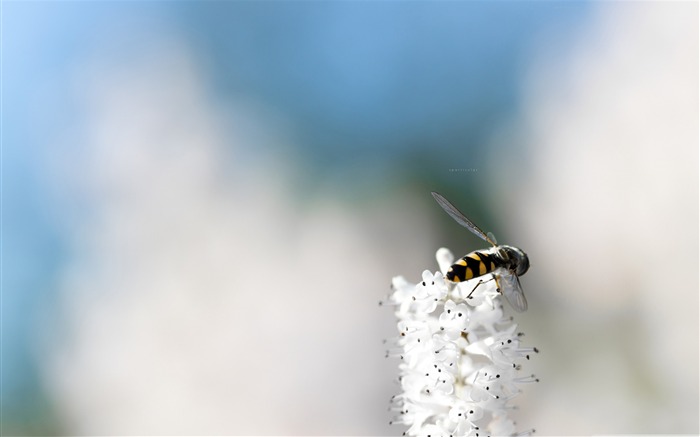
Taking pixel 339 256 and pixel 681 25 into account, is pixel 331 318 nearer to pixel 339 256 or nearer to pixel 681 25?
pixel 339 256

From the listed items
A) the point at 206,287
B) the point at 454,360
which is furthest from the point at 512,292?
the point at 206,287

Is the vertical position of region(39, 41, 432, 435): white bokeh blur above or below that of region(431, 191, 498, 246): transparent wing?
above

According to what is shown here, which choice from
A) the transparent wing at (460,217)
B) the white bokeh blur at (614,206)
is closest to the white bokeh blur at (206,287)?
the white bokeh blur at (614,206)

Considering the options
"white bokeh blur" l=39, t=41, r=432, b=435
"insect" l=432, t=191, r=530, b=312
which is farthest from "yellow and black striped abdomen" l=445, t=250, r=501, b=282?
"white bokeh blur" l=39, t=41, r=432, b=435

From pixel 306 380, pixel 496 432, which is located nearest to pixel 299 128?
pixel 306 380

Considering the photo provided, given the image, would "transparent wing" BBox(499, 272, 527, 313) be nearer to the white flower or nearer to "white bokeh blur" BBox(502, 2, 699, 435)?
the white flower

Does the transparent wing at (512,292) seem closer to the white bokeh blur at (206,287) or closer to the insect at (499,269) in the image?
the insect at (499,269)
